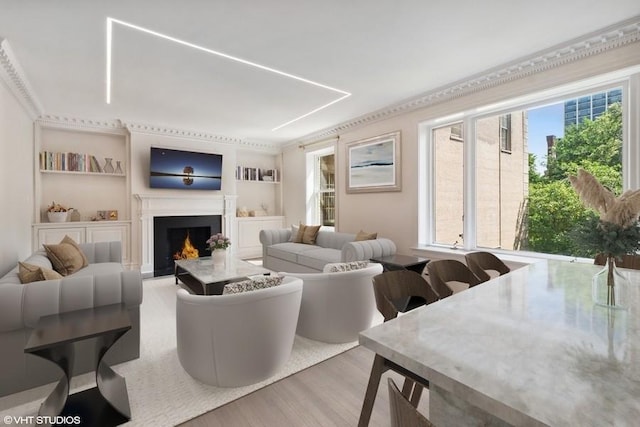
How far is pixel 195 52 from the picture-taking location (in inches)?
113

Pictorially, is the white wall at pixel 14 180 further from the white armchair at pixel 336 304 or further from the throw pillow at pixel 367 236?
the throw pillow at pixel 367 236

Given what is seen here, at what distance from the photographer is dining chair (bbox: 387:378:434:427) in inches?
21.7

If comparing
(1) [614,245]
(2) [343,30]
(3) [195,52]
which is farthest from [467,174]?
(3) [195,52]

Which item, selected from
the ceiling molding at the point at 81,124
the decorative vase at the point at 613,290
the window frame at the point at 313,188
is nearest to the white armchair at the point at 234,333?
the decorative vase at the point at 613,290

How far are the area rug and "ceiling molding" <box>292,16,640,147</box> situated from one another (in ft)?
10.3

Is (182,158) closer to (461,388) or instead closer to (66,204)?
(66,204)

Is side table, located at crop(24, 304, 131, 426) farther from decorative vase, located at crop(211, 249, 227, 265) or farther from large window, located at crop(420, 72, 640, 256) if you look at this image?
large window, located at crop(420, 72, 640, 256)

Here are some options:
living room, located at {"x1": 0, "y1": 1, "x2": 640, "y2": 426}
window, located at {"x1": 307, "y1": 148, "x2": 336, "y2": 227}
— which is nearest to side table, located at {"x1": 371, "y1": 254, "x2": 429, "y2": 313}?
living room, located at {"x1": 0, "y1": 1, "x2": 640, "y2": 426}

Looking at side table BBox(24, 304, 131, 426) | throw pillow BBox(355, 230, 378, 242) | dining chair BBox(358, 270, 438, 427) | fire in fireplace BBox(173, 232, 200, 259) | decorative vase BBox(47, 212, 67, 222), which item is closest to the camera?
dining chair BBox(358, 270, 438, 427)

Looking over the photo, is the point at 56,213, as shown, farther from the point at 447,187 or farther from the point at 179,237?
the point at 447,187

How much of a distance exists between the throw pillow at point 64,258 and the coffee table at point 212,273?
113 centimetres

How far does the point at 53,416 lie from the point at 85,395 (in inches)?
10.6

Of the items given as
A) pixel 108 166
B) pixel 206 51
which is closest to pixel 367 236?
pixel 206 51

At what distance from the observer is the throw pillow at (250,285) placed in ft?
6.42
